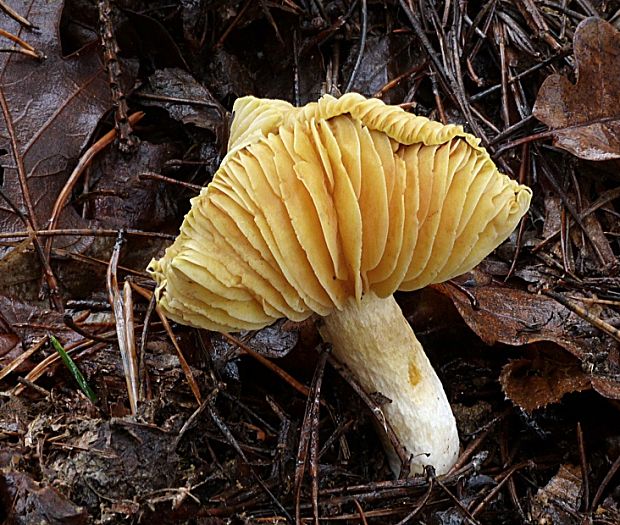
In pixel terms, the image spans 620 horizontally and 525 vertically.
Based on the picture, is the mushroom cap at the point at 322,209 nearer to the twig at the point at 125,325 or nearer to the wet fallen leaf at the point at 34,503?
the twig at the point at 125,325

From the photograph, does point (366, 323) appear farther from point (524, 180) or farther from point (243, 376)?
point (524, 180)

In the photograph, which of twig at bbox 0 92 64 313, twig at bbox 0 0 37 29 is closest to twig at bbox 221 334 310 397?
twig at bbox 0 92 64 313

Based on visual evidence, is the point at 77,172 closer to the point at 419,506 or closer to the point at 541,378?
the point at 419,506

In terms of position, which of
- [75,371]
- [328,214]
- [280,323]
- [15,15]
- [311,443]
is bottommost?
[311,443]

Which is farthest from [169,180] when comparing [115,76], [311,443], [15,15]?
[311,443]

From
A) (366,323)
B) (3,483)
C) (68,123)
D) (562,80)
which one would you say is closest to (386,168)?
(366,323)

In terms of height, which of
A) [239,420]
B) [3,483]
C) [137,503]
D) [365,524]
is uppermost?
[3,483]

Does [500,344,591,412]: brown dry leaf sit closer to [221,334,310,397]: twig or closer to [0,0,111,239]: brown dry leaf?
[221,334,310,397]: twig
